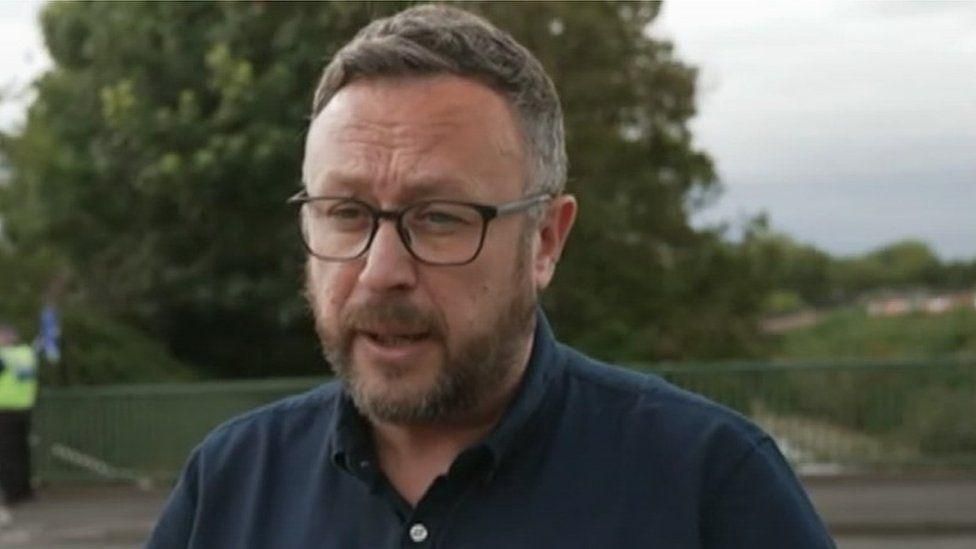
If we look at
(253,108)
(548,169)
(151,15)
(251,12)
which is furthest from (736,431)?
(253,108)

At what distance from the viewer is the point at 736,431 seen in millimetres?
2750

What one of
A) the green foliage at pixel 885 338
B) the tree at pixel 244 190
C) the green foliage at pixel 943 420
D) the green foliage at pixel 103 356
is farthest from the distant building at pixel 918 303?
the green foliage at pixel 103 356

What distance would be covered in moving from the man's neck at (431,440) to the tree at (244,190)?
1396 centimetres

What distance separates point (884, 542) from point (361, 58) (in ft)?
42.9

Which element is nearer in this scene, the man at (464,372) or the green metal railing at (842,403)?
the man at (464,372)

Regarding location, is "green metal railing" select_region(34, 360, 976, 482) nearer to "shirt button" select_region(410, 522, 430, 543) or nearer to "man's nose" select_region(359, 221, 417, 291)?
"shirt button" select_region(410, 522, 430, 543)

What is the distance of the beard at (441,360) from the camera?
2652mm

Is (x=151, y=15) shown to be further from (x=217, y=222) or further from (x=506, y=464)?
(x=506, y=464)

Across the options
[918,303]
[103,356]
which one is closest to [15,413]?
[103,356]

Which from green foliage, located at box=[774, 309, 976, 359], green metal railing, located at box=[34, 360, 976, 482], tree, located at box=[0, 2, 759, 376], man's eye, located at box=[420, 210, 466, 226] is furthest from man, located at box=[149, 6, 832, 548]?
green foliage, located at box=[774, 309, 976, 359]

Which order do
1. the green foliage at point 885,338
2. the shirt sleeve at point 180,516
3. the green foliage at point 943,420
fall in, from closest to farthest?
the shirt sleeve at point 180,516 → the green foliage at point 943,420 → the green foliage at point 885,338

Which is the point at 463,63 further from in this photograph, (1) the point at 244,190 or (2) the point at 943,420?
(1) the point at 244,190

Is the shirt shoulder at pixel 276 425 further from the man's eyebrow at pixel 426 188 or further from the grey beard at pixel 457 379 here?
the man's eyebrow at pixel 426 188

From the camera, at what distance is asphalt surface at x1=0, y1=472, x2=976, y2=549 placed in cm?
1555
